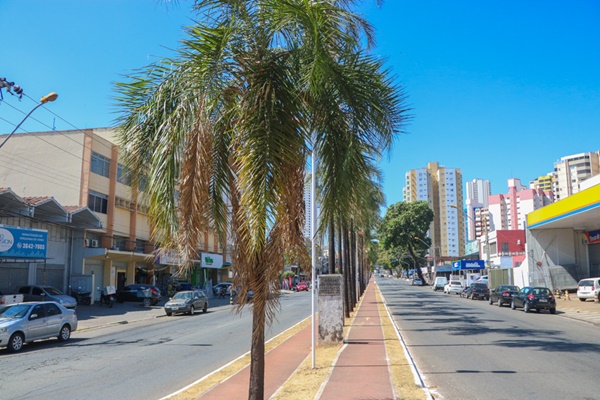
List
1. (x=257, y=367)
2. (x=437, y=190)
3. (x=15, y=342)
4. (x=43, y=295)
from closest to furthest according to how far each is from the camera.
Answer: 1. (x=257, y=367)
2. (x=15, y=342)
3. (x=43, y=295)
4. (x=437, y=190)

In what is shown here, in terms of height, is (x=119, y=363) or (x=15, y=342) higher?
(x=15, y=342)

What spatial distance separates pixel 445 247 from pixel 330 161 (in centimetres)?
15762

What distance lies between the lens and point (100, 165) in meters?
36.7

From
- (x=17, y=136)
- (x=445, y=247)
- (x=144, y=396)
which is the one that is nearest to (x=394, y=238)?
(x=17, y=136)

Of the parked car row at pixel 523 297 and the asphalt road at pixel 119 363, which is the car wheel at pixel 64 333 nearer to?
the asphalt road at pixel 119 363

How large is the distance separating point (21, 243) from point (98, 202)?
12.2 metres

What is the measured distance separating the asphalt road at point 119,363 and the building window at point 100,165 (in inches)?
713

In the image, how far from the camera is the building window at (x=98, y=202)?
3559 centimetres

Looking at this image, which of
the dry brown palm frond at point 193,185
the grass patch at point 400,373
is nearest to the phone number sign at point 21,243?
the grass patch at point 400,373

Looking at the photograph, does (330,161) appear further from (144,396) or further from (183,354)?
(183,354)

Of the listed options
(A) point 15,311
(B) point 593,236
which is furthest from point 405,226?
(A) point 15,311

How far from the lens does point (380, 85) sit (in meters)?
6.19

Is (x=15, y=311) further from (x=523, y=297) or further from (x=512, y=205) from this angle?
(x=512, y=205)

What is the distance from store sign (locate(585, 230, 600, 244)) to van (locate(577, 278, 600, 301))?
7652mm
